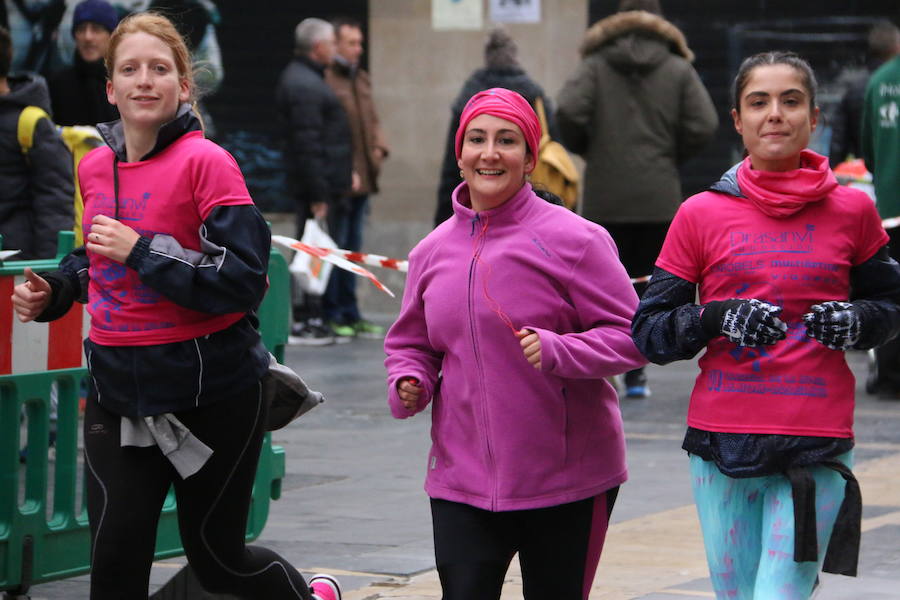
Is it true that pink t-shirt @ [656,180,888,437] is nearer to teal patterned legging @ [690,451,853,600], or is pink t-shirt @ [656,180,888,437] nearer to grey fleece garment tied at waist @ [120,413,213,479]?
teal patterned legging @ [690,451,853,600]

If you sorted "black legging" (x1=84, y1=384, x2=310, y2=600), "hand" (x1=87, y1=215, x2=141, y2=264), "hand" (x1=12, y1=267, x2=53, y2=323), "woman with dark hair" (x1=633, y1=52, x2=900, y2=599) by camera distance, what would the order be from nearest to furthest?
1. "woman with dark hair" (x1=633, y1=52, x2=900, y2=599)
2. "hand" (x1=87, y1=215, x2=141, y2=264)
3. "black legging" (x1=84, y1=384, x2=310, y2=600)
4. "hand" (x1=12, y1=267, x2=53, y2=323)

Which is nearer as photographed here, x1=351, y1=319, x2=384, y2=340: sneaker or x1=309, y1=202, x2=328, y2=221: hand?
x1=309, y1=202, x2=328, y2=221: hand

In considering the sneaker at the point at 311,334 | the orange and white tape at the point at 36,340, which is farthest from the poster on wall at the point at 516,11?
the orange and white tape at the point at 36,340

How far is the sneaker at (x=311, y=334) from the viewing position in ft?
44.9

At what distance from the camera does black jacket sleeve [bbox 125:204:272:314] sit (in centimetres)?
434

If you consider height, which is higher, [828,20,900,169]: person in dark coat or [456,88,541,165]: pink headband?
[456,88,541,165]: pink headband

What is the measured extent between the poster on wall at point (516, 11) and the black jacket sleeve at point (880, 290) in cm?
1136

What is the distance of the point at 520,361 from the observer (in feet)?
13.8

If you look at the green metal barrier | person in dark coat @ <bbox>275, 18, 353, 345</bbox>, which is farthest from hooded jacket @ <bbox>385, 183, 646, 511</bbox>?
person in dark coat @ <bbox>275, 18, 353, 345</bbox>

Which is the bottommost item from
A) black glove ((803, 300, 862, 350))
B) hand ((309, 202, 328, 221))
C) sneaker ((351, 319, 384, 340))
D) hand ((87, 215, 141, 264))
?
sneaker ((351, 319, 384, 340))

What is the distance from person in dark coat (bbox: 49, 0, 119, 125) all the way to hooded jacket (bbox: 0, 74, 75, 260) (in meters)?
1.66

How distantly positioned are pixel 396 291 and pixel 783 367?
40.5ft

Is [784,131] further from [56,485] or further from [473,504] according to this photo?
[56,485]

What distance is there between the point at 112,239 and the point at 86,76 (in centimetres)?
563
